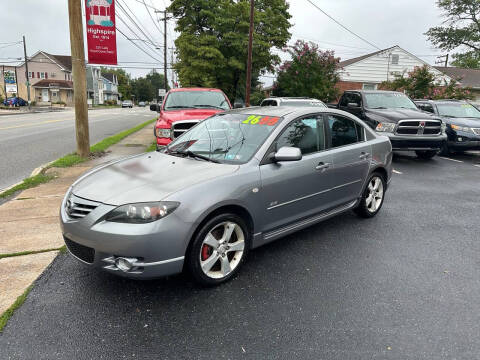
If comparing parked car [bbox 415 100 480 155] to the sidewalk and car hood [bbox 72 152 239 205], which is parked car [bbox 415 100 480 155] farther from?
the sidewalk

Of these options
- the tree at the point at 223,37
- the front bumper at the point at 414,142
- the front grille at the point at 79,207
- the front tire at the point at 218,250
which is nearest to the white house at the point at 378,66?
the tree at the point at 223,37

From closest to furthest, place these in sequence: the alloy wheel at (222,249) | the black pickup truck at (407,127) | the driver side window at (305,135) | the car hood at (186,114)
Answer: the alloy wheel at (222,249), the driver side window at (305,135), the car hood at (186,114), the black pickup truck at (407,127)

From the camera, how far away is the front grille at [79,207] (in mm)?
2990

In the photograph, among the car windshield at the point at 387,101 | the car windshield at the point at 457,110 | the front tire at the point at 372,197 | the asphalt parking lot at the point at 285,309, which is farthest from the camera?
the car windshield at the point at 457,110

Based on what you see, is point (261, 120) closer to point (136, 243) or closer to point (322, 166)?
point (322, 166)

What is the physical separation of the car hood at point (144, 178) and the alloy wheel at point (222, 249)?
51 centimetres

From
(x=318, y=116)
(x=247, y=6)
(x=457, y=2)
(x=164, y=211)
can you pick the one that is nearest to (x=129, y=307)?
(x=164, y=211)

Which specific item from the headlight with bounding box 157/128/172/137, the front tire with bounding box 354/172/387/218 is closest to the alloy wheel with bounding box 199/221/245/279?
the front tire with bounding box 354/172/387/218

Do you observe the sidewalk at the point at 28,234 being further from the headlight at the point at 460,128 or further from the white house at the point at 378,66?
the white house at the point at 378,66

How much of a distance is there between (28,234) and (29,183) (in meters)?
2.84

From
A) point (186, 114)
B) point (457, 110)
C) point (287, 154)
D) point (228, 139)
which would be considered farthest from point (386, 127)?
point (287, 154)

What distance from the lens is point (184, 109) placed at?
29.5 ft

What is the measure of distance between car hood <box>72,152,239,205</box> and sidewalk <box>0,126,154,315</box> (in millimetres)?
970

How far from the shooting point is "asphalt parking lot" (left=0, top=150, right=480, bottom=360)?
2504mm
